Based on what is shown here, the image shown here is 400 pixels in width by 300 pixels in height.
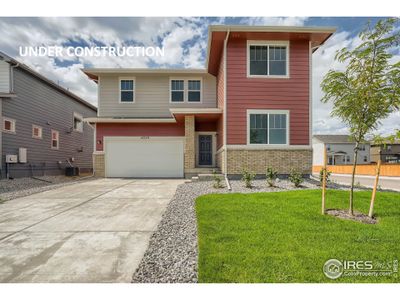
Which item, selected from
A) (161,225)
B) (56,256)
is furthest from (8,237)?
(161,225)

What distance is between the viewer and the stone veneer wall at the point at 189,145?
10492 millimetres

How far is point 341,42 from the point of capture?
4.13 metres

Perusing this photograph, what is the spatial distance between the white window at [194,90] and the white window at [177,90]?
409 mm

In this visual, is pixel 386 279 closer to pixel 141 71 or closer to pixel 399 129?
pixel 399 129

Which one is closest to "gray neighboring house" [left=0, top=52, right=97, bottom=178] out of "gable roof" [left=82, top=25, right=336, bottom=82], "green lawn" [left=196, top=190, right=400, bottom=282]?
"gable roof" [left=82, top=25, right=336, bottom=82]

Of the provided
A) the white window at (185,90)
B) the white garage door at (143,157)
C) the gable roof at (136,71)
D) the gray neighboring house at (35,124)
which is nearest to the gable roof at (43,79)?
the gray neighboring house at (35,124)

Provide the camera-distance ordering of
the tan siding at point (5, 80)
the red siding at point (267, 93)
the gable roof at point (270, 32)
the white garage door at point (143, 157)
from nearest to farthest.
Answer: the gable roof at point (270, 32), the red siding at point (267, 93), the tan siding at point (5, 80), the white garage door at point (143, 157)

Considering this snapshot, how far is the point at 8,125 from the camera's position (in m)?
10.8

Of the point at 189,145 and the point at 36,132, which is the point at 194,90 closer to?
the point at 189,145

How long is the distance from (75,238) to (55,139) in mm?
13332

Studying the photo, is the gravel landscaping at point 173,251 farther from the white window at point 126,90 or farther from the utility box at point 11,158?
the utility box at point 11,158

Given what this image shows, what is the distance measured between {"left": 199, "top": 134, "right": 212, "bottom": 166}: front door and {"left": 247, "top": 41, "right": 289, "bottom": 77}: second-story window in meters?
4.47

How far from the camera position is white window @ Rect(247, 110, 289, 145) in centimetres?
871

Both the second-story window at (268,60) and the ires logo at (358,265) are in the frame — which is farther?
the second-story window at (268,60)
